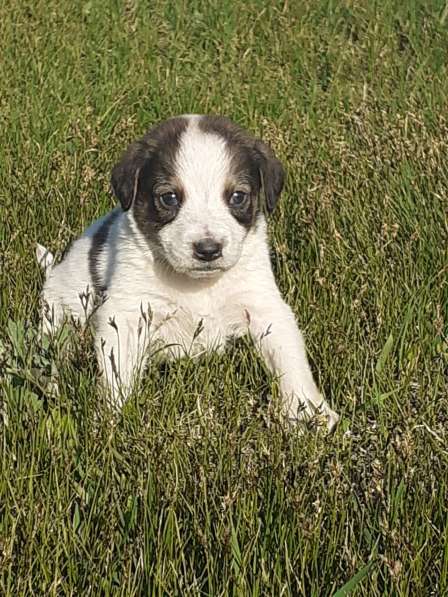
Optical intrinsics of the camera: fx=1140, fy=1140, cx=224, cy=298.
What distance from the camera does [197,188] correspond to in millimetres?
4754

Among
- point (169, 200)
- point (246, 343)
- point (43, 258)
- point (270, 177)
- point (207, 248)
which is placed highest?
point (270, 177)

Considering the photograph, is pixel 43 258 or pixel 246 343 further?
pixel 43 258

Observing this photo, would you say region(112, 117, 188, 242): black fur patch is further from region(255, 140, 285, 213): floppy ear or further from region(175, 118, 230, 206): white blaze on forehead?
region(255, 140, 285, 213): floppy ear

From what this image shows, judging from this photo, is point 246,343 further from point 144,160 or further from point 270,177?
point 144,160

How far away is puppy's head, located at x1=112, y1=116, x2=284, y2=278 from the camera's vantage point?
4645 millimetres

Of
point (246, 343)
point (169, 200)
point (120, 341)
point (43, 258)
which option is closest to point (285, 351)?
point (246, 343)

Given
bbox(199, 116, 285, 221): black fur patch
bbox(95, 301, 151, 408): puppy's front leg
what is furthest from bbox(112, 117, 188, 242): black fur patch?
bbox(95, 301, 151, 408): puppy's front leg

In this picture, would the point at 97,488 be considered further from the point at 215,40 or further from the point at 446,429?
the point at 215,40

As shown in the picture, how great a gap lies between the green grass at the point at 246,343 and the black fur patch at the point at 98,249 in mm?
289

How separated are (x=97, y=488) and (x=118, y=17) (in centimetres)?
639

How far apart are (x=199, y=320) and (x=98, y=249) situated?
0.66 m

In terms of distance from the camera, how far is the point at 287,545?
10.3 feet

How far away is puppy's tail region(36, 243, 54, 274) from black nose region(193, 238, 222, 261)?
114 cm

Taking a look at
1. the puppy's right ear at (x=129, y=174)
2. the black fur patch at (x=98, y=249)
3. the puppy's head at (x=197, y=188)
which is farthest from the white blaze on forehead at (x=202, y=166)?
the black fur patch at (x=98, y=249)
